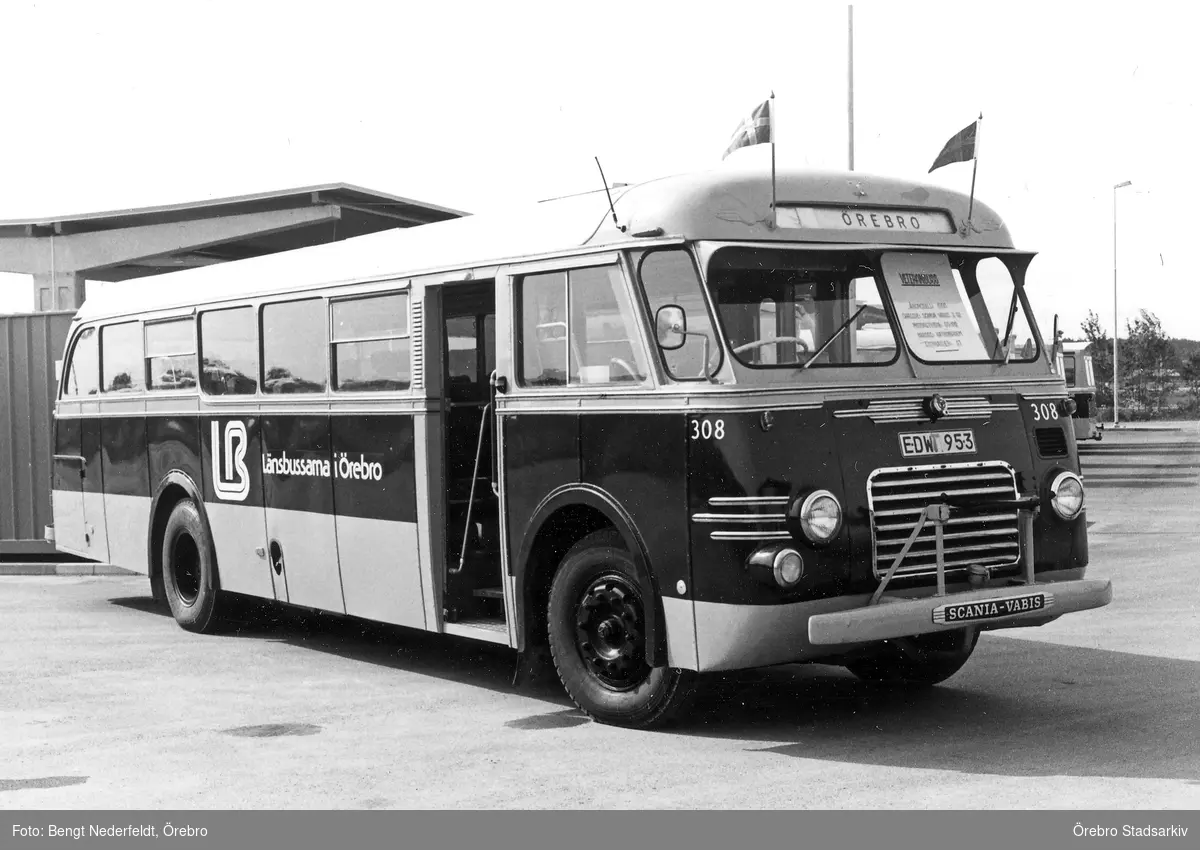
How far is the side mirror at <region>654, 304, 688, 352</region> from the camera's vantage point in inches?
322

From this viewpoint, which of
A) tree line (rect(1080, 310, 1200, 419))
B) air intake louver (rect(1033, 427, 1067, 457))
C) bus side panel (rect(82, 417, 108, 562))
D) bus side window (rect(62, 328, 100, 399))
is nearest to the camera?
air intake louver (rect(1033, 427, 1067, 457))

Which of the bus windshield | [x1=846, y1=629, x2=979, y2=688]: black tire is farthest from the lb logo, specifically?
the bus windshield

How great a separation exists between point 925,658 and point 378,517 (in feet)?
11.5

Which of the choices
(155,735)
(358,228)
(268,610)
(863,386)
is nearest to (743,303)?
(863,386)

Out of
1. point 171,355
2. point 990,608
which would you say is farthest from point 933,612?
point 171,355

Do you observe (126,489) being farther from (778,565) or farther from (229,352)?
(778,565)

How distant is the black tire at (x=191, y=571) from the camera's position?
497 inches

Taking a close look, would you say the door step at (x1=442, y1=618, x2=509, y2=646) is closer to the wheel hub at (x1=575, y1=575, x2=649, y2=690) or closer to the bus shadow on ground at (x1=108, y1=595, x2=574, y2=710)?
the bus shadow on ground at (x1=108, y1=595, x2=574, y2=710)

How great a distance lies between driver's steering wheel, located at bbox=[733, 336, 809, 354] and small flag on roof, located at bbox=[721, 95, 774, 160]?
186 cm

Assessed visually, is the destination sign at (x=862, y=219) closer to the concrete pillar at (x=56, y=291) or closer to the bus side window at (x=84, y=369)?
the bus side window at (x=84, y=369)

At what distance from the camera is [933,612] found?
7.89 metres

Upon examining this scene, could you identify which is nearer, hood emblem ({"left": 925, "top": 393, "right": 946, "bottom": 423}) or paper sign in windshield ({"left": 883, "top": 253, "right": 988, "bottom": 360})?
hood emblem ({"left": 925, "top": 393, "right": 946, "bottom": 423})

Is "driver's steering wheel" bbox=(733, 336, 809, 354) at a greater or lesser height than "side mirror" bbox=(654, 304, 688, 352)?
lesser
